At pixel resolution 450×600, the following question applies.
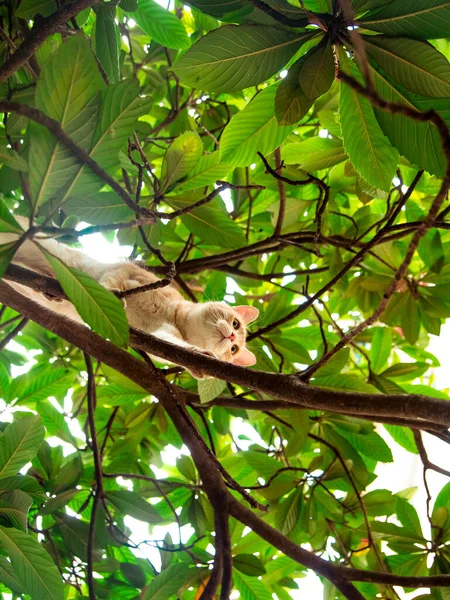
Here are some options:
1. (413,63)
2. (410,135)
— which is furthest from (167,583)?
(413,63)

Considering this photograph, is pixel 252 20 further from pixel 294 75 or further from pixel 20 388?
pixel 20 388

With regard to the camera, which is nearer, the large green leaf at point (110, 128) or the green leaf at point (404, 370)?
the large green leaf at point (110, 128)

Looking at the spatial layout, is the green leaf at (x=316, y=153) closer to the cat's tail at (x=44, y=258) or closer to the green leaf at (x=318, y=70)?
the green leaf at (x=318, y=70)

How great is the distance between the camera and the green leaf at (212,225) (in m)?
1.70

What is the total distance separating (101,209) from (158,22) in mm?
835

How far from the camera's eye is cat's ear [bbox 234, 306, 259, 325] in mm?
2434

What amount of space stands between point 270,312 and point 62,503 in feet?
3.80

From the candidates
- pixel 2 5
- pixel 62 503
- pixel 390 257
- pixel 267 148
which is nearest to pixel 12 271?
pixel 267 148

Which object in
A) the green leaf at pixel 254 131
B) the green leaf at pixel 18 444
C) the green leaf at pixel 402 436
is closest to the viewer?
the green leaf at pixel 254 131

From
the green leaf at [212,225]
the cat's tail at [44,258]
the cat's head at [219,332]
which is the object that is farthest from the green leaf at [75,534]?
the green leaf at [212,225]

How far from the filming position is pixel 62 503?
74.8 inches

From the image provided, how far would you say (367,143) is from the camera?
1.30m

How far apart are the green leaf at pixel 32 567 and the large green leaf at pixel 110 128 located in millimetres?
1048

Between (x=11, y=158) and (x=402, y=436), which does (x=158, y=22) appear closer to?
(x=11, y=158)
